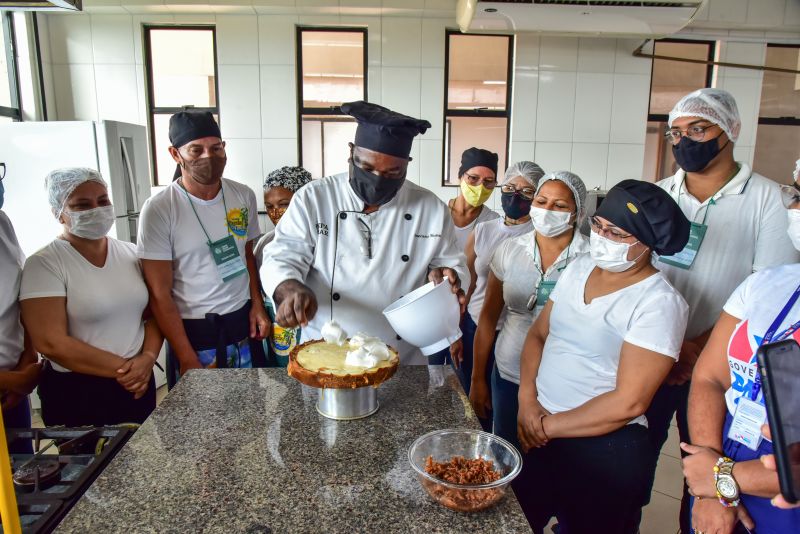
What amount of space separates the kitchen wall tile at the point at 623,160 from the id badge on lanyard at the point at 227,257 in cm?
361

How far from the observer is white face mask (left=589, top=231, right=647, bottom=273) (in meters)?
1.43

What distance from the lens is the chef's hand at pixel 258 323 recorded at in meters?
2.20

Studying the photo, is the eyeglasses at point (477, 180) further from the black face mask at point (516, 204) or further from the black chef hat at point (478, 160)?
the black face mask at point (516, 204)

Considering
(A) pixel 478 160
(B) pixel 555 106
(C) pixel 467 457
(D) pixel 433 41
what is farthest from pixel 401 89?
(C) pixel 467 457

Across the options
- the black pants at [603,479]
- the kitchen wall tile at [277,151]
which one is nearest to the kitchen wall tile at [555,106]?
the kitchen wall tile at [277,151]

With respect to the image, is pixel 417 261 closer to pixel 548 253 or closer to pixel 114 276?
pixel 548 253

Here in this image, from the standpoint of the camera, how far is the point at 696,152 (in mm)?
1751

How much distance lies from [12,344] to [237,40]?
333cm

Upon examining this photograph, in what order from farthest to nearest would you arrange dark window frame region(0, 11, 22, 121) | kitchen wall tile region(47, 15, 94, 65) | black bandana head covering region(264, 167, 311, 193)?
kitchen wall tile region(47, 15, 94, 65) → dark window frame region(0, 11, 22, 121) → black bandana head covering region(264, 167, 311, 193)

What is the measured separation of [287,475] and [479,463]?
1.32 feet

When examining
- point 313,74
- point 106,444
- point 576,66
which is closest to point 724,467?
point 106,444

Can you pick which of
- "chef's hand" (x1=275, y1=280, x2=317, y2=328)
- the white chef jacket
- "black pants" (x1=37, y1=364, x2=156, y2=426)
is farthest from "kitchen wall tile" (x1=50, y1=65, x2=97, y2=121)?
"chef's hand" (x1=275, y1=280, x2=317, y2=328)


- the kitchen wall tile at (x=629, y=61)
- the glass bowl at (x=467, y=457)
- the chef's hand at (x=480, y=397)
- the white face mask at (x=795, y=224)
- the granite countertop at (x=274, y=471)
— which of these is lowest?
the chef's hand at (x=480, y=397)

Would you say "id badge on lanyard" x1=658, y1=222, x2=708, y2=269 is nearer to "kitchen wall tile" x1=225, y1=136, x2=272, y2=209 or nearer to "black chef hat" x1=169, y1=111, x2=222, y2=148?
"black chef hat" x1=169, y1=111, x2=222, y2=148
